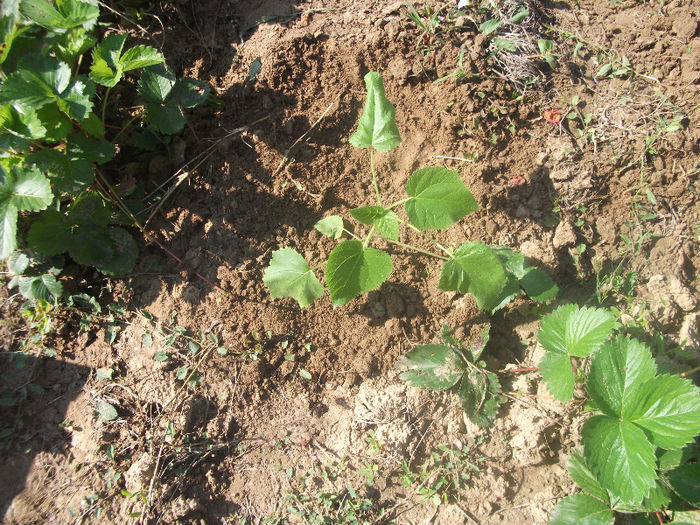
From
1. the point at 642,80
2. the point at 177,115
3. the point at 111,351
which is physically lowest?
the point at 111,351

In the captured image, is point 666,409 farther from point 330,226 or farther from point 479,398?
point 330,226

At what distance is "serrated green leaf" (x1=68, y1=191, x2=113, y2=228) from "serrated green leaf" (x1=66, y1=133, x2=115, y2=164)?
0.58 feet

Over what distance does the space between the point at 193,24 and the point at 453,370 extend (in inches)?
82.4

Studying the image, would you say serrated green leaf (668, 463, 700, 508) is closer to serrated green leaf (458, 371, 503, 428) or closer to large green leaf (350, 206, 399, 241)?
serrated green leaf (458, 371, 503, 428)

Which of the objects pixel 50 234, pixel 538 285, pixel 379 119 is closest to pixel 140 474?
pixel 50 234

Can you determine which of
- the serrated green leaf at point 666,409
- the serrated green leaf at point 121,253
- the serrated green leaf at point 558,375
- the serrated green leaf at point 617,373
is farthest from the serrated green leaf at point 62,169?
the serrated green leaf at point 666,409

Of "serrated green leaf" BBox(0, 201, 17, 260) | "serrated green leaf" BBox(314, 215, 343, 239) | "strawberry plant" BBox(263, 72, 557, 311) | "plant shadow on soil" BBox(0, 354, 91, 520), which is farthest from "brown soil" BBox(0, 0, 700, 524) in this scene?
"serrated green leaf" BBox(0, 201, 17, 260)

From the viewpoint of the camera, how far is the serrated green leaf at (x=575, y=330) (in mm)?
1838

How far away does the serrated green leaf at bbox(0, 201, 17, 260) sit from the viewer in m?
1.81

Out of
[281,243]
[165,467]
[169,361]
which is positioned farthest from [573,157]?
[165,467]

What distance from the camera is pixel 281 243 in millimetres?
2168

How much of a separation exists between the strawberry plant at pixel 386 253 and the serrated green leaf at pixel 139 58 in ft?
2.84

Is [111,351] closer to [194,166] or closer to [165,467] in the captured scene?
[165,467]

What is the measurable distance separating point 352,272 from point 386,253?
0.51 feet
